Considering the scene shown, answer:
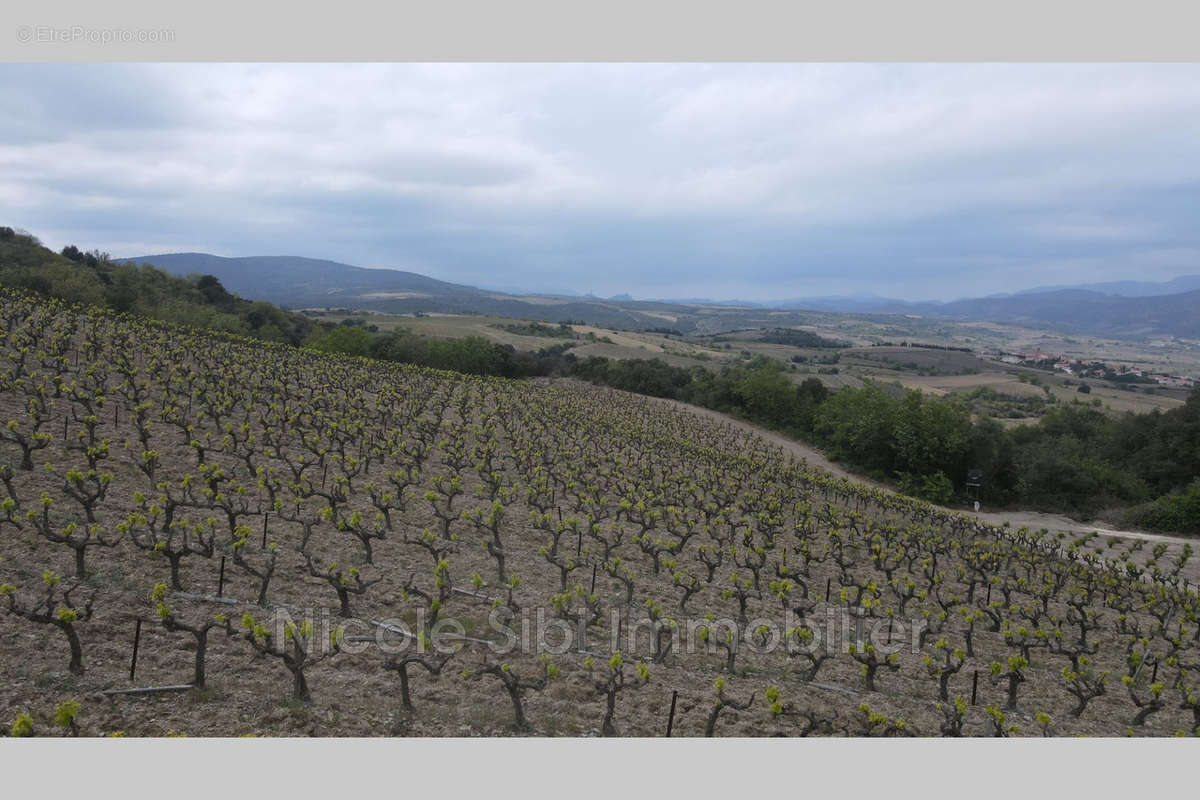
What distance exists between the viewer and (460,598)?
11.5 meters

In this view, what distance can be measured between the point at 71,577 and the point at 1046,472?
4287cm

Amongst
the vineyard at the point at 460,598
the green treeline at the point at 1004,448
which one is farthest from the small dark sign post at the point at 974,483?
the vineyard at the point at 460,598

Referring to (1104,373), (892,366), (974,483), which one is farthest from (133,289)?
(1104,373)

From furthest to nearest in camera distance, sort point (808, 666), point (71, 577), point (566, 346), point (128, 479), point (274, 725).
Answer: point (566, 346) < point (128, 479) < point (808, 666) < point (71, 577) < point (274, 725)

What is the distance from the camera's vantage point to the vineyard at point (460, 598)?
798 centimetres

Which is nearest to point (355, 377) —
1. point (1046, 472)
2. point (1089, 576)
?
point (1089, 576)

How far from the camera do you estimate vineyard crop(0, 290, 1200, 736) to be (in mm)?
7980

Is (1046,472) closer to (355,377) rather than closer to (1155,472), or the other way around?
(1155,472)

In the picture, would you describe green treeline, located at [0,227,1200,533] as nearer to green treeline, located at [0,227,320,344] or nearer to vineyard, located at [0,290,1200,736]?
green treeline, located at [0,227,320,344]

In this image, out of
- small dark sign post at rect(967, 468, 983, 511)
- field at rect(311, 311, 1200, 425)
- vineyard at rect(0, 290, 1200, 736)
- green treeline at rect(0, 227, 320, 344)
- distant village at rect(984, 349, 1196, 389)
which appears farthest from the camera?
distant village at rect(984, 349, 1196, 389)

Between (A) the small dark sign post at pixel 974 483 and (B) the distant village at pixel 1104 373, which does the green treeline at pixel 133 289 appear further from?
(B) the distant village at pixel 1104 373

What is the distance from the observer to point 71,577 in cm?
947

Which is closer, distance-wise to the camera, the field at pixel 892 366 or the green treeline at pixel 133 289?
the green treeline at pixel 133 289

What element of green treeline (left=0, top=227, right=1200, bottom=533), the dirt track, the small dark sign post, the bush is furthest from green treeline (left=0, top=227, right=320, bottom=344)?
the bush
